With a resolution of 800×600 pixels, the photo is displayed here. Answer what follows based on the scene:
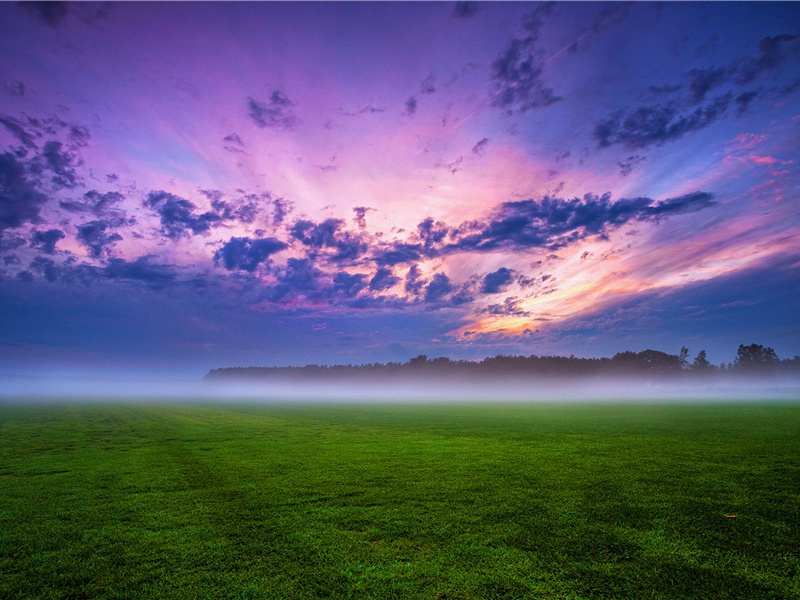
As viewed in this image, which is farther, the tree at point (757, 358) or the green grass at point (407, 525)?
the tree at point (757, 358)

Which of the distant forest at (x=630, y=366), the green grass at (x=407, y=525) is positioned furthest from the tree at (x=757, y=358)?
the green grass at (x=407, y=525)

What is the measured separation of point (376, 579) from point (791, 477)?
29.0ft

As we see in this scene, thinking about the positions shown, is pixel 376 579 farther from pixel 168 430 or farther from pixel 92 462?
pixel 168 430

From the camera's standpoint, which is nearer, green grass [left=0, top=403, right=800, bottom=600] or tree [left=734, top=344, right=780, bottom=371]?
green grass [left=0, top=403, right=800, bottom=600]

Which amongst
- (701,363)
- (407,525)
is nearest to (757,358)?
(701,363)

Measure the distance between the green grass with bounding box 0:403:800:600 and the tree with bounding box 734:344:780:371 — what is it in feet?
525

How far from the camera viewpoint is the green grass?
380 centimetres

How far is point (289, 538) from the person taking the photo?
4969 millimetres

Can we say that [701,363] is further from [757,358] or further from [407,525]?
[407,525]

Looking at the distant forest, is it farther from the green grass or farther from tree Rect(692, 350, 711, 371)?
the green grass

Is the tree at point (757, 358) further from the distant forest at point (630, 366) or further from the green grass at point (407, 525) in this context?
the green grass at point (407, 525)

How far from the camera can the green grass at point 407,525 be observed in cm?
380

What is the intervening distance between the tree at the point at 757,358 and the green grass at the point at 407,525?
159923 millimetres

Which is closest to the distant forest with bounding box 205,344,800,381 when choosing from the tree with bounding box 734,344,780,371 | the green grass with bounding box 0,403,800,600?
the tree with bounding box 734,344,780,371
